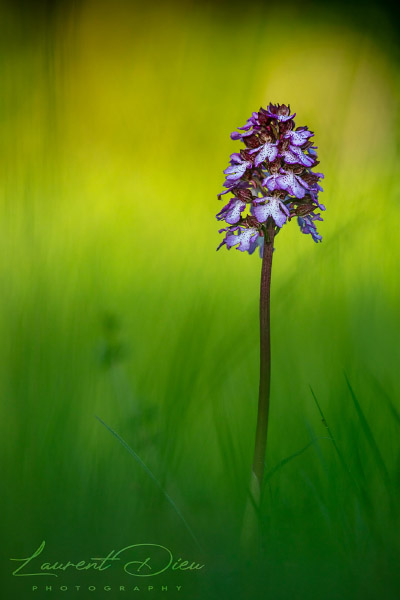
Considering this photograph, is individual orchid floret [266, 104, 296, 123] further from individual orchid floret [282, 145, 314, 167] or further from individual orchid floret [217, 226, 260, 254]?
individual orchid floret [217, 226, 260, 254]

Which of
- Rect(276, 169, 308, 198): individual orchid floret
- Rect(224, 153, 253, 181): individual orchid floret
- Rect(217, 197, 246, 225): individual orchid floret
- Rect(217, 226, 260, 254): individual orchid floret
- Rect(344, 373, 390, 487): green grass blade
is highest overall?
Rect(224, 153, 253, 181): individual orchid floret

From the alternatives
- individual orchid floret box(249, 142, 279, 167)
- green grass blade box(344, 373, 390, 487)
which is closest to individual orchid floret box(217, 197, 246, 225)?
individual orchid floret box(249, 142, 279, 167)

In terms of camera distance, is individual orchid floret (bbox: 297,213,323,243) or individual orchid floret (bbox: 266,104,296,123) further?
individual orchid floret (bbox: 297,213,323,243)

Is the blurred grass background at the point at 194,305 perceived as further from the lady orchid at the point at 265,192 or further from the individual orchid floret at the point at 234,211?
the individual orchid floret at the point at 234,211

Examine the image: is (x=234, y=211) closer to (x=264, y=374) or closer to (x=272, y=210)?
(x=272, y=210)

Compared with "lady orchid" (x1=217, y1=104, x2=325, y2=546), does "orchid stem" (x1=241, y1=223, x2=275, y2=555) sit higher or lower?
lower

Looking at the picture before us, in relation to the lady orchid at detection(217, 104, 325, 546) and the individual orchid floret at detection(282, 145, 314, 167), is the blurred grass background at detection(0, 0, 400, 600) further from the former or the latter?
the individual orchid floret at detection(282, 145, 314, 167)

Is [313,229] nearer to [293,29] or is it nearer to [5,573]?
[5,573]

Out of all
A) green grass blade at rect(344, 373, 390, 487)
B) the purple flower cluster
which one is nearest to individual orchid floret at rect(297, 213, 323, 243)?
the purple flower cluster
